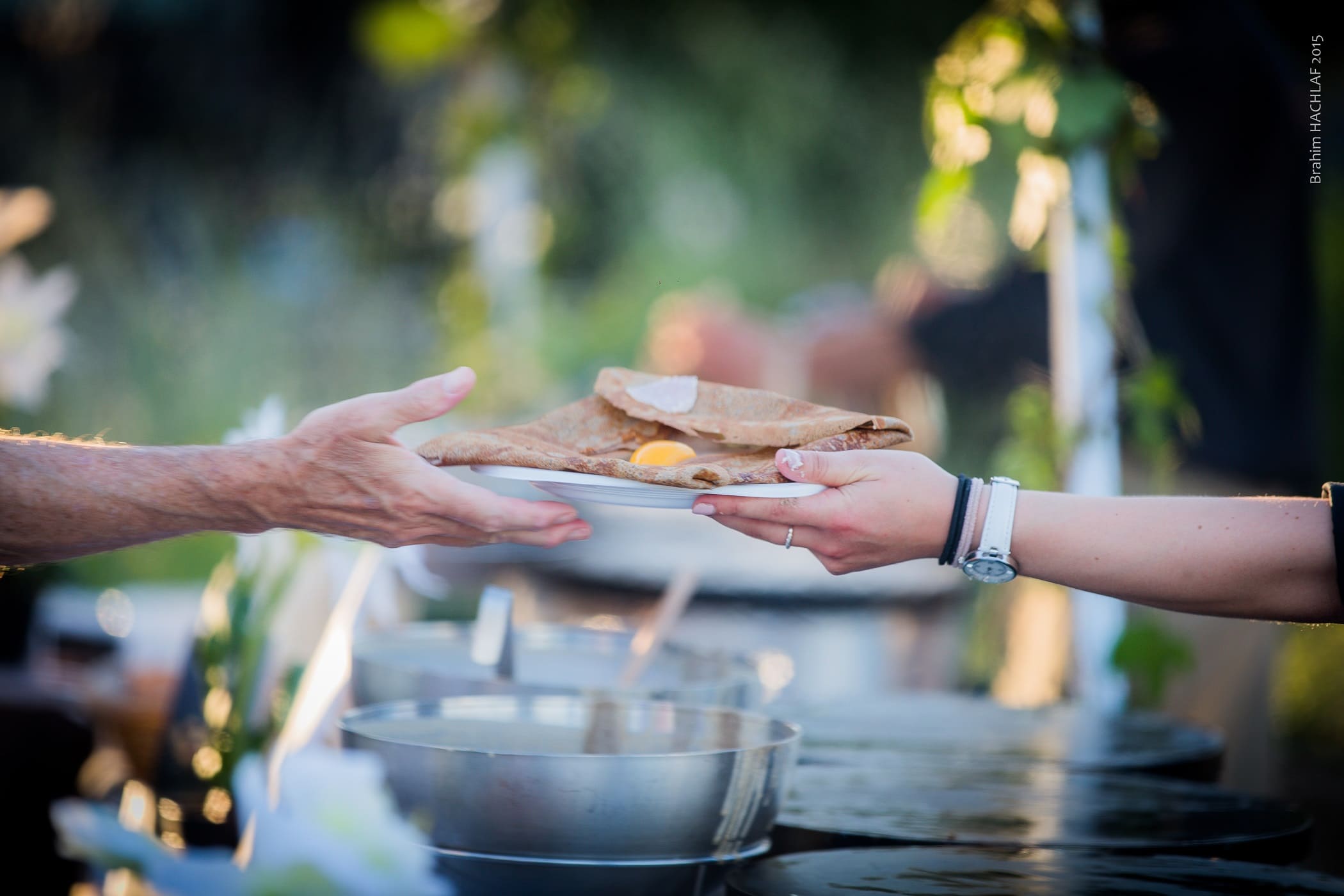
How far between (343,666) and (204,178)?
20.9 feet

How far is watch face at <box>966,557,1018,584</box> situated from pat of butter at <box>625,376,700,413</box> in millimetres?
389

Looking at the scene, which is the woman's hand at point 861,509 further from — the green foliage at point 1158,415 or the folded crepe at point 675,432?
the green foliage at point 1158,415

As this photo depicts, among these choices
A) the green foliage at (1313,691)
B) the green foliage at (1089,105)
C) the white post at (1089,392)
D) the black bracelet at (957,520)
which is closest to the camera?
the black bracelet at (957,520)

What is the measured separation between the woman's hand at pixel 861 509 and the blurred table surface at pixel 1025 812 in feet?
1.03

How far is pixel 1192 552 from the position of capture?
1.24m

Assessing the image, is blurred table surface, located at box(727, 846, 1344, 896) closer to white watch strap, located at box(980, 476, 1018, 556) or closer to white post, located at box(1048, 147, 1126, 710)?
white watch strap, located at box(980, 476, 1018, 556)

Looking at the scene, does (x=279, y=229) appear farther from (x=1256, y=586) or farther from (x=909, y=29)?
(x=1256, y=586)

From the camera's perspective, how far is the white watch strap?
1272mm

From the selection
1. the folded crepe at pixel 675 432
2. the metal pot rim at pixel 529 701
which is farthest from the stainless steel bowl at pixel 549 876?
the folded crepe at pixel 675 432

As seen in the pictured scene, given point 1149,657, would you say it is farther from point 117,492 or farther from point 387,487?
point 117,492

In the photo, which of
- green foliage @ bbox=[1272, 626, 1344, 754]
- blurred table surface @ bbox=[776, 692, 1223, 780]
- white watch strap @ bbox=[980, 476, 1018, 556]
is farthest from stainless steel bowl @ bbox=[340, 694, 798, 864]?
green foliage @ bbox=[1272, 626, 1344, 754]

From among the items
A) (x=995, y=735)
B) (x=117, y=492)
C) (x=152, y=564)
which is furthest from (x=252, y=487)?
(x=152, y=564)

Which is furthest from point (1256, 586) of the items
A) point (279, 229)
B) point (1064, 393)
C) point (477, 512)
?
point (279, 229)

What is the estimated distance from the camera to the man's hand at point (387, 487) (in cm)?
118
